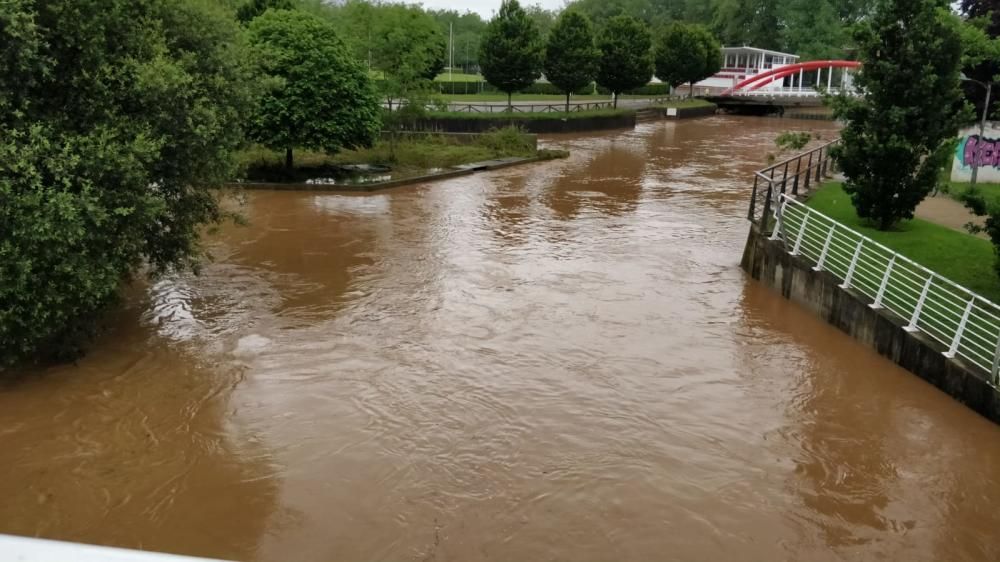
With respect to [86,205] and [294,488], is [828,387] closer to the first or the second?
[294,488]

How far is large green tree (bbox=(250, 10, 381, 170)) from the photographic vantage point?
2216cm

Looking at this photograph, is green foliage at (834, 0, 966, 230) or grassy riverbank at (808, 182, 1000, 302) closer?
grassy riverbank at (808, 182, 1000, 302)

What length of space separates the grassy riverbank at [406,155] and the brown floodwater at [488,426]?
9.60 m

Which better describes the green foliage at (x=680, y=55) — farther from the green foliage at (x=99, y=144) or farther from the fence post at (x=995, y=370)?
the fence post at (x=995, y=370)

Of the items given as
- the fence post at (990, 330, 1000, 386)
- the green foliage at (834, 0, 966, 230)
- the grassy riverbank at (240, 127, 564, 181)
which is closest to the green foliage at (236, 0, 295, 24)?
the grassy riverbank at (240, 127, 564, 181)

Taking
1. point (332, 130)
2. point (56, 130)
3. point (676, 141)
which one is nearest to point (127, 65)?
point (56, 130)

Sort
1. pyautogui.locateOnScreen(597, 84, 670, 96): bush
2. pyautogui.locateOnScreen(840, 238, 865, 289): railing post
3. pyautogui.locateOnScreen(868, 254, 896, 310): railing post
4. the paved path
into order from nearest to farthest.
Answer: pyautogui.locateOnScreen(868, 254, 896, 310): railing post, pyautogui.locateOnScreen(840, 238, 865, 289): railing post, the paved path, pyautogui.locateOnScreen(597, 84, 670, 96): bush

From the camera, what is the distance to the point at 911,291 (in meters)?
11.7

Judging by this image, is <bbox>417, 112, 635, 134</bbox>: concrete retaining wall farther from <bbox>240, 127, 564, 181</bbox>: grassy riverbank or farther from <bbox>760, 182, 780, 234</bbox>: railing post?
<bbox>760, 182, 780, 234</bbox>: railing post

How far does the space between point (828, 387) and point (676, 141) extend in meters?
30.7

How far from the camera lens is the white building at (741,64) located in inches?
2864

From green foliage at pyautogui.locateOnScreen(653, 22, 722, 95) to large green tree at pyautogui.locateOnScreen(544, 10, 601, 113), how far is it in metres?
16.4

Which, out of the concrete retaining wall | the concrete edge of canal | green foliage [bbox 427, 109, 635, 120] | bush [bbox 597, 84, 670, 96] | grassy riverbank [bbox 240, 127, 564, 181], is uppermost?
bush [bbox 597, 84, 670, 96]

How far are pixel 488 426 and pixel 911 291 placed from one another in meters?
6.95
